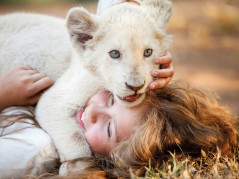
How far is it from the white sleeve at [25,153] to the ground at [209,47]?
377 cm

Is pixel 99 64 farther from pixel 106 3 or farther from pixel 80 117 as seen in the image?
pixel 106 3

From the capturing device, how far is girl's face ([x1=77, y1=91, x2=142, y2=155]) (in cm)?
284

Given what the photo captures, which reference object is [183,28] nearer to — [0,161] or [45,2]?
[45,2]

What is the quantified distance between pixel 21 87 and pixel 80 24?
930 millimetres

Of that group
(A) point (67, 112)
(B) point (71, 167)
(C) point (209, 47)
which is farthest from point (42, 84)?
(C) point (209, 47)

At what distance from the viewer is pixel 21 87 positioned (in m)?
3.27

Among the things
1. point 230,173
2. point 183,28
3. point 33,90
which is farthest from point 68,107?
point 183,28

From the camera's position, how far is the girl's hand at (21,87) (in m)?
3.27

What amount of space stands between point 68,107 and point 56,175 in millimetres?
679

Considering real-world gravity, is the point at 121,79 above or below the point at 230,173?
above

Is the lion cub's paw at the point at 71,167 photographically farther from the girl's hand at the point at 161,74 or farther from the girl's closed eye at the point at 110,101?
the girl's hand at the point at 161,74

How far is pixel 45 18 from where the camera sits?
13.6ft

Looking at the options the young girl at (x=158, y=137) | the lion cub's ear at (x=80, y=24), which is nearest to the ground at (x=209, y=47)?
the young girl at (x=158, y=137)

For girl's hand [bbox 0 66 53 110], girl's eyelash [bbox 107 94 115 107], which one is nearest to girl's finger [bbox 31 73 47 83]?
girl's hand [bbox 0 66 53 110]
